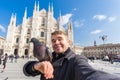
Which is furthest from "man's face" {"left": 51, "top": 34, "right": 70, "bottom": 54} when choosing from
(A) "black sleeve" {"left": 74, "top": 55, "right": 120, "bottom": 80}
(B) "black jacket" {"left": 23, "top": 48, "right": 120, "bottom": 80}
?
(A) "black sleeve" {"left": 74, "top": 55, "right": 120, "bottom": 80}

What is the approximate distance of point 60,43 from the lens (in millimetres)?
1402

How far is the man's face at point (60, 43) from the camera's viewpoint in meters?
1.38

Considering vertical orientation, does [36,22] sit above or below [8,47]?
above

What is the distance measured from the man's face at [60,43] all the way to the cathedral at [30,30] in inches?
1406

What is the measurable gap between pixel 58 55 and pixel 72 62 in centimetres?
36

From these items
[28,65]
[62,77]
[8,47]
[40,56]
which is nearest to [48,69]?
[62,77]

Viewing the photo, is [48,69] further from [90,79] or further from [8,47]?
[8,47]

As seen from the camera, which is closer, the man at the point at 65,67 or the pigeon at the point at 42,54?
the man at the point at 65,67

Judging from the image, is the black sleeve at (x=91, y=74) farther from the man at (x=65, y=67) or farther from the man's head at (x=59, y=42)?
the man's head at (x=59, y=42)

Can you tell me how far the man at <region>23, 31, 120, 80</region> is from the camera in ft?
2.32

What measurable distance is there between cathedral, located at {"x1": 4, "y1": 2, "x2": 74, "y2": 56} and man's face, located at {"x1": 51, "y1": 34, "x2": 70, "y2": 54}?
3571cm

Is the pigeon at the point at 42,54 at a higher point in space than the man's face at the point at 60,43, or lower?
lower

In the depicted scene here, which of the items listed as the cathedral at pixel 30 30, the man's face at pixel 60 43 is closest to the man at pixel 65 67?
the man's face at pixel 60 43

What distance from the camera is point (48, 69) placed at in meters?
0.99
